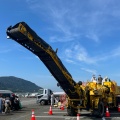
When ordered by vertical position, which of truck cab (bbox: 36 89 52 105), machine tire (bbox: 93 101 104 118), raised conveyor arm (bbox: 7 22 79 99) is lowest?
machine tire (bbox: 93 101 104 118)

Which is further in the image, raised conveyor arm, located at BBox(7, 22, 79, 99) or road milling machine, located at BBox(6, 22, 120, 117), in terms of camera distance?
road milling machine, located at BBox(6, 22, 120, 117)

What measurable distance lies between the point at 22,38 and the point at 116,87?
14.0 metres

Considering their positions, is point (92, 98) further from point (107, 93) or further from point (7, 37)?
point (7, 37)

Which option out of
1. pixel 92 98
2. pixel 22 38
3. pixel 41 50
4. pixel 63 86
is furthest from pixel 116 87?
pixel 22 38

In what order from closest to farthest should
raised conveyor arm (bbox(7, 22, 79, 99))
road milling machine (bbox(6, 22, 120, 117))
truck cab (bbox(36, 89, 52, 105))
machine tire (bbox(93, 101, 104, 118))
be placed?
raised conveyor arm (bbox(7, 22, 79, 99)), road milling machine (bbox(6, 22, 120, 117)), machine tire (bbox(93, 101, 104, 118)), truck cab (bbox(36, 89, 52, 105))

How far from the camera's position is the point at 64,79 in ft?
64.2

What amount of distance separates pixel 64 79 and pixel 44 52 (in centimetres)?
260

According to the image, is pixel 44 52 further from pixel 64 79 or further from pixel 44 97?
pixel 44 97

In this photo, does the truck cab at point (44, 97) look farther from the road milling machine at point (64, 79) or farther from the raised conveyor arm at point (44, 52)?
the raised conveyor arm at point (44, 52)

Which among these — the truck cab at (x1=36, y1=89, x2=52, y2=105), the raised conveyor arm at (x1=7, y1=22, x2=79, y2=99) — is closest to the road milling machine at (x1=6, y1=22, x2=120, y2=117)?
the raised conveyor arm at (x1=7, y1=22, x2=79, y2=99)

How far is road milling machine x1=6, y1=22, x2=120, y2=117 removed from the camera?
16281 mm

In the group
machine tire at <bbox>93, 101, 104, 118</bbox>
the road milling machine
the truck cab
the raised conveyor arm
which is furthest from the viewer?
the truck cab

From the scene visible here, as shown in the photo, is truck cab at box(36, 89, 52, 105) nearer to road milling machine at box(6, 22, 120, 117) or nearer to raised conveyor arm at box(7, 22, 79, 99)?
road milling machine at box(6, 22, 120, 117)

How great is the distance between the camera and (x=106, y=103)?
2405cm
